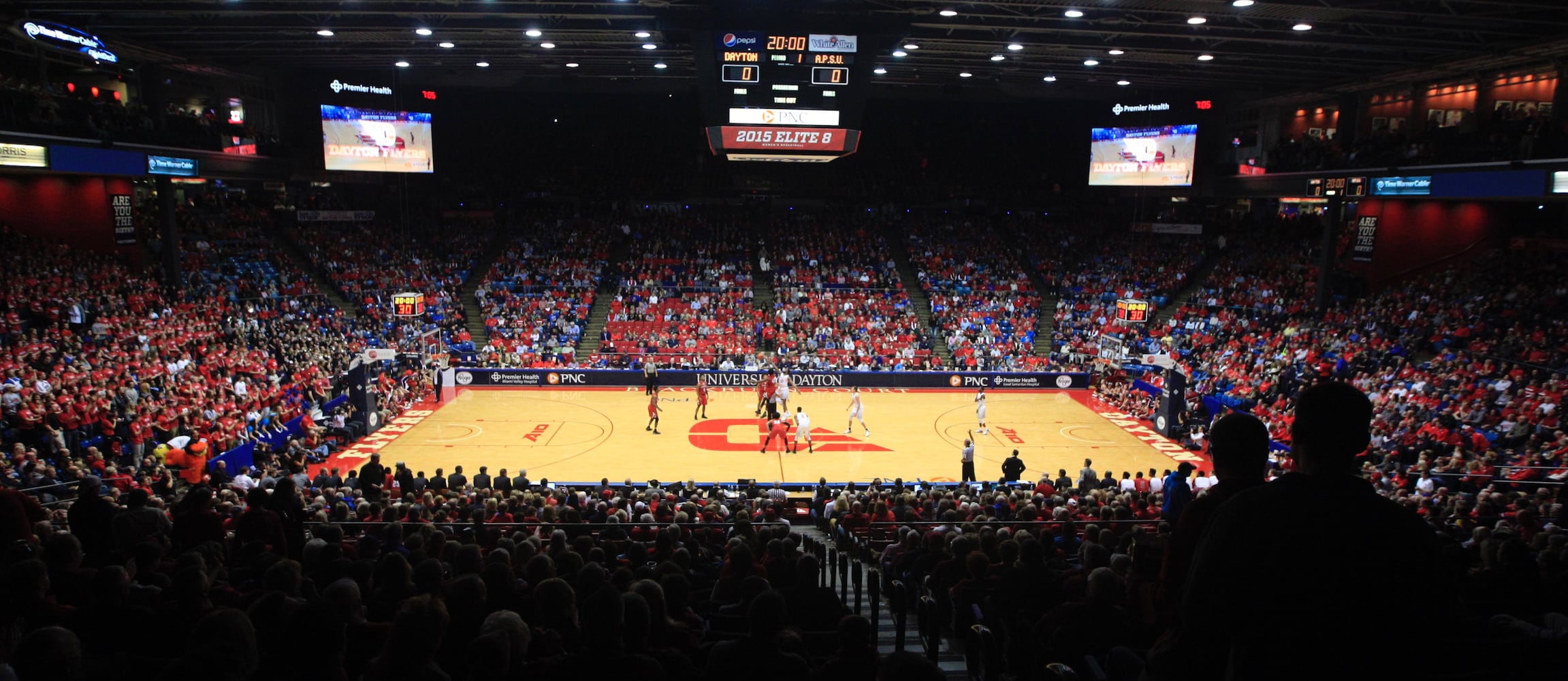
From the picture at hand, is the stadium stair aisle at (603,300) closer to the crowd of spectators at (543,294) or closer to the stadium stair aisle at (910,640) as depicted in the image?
the crowd of spectators at (543,294)

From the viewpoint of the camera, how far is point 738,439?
2408 centimetres

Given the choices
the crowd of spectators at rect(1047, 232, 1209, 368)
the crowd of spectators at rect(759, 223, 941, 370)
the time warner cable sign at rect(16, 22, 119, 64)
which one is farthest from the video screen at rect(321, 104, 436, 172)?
the crowd of spectators at rect(1047, 232, 1209, 368)

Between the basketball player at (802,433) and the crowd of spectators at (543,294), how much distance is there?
12523 millimetres

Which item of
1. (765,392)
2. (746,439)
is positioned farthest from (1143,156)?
(746,439)

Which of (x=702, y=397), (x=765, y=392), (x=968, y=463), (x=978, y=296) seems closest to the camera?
(x=968, y=463)

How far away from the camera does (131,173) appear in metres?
26.0

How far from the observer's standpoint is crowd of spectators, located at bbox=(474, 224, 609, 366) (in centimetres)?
3309

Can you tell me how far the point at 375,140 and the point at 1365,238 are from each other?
3894 centimetres

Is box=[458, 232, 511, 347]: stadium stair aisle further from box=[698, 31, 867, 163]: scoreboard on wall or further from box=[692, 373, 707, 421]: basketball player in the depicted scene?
box=[698, 31, 867, 163]: scoreboard on wall

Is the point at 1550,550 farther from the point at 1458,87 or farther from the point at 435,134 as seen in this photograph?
the point at 435,134

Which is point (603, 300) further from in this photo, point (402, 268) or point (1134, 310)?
point (1134, 310)

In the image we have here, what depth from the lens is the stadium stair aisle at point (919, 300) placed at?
1383 inches

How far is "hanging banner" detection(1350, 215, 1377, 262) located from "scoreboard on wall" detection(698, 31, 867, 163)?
22032 millimetres

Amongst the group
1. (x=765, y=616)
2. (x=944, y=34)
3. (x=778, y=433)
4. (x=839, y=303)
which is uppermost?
(x=944, y=34)
